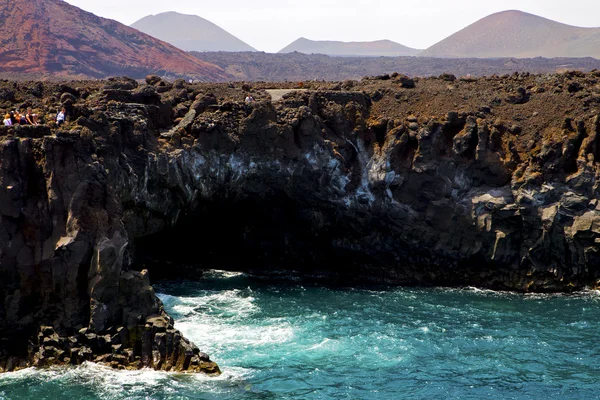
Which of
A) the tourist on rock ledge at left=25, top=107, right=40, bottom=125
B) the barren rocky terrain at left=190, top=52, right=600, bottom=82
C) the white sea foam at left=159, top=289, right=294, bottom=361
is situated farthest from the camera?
the barren rocky terrain at left=190, top=52, right=600, bottom=82

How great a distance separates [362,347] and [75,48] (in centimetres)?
10502

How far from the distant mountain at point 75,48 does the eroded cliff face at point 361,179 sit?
213 ft

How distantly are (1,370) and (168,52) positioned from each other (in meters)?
126

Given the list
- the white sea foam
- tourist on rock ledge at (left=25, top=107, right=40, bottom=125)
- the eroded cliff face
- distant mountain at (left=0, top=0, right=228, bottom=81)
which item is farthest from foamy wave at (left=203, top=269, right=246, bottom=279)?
distant mountain at (left=0, top=0, right=228, bottom=81)

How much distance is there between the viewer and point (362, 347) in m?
40.1

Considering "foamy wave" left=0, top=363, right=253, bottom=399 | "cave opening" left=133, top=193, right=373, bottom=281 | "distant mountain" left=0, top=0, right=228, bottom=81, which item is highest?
"distant mountain" left=0, top=0, right=228, bottom=81

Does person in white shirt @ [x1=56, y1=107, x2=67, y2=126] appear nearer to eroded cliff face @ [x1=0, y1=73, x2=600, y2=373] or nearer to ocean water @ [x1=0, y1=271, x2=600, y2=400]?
eroded cliff face @ [x1=0, y1=73, x2=600, y2=373]

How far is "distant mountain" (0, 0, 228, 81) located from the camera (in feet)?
386

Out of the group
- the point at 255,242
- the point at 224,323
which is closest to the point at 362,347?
the point at 224,323

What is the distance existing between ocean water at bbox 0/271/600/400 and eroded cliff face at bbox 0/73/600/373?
2.92 metres

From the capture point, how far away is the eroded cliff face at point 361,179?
49500 mm

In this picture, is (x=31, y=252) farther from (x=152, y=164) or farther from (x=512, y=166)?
(x=512, y=166)

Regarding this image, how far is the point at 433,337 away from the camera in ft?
136

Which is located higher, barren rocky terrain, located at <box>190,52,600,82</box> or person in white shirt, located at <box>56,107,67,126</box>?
barren rocky terrain, located at <box>190,52,600,82</box>
